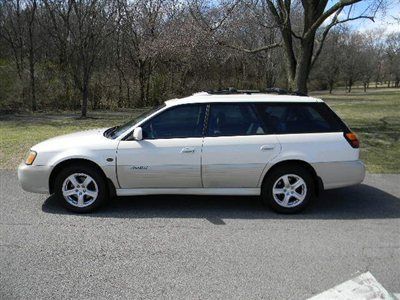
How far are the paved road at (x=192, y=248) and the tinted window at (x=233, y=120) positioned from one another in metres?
1.10

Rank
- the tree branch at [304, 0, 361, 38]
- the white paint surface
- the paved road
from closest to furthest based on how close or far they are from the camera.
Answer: the white paint surface < the paved road < the tree branch at [304, 0, 361, 38]

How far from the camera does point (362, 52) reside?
69.4m

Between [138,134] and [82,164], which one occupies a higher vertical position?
[138,134]

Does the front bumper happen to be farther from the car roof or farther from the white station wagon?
the car roof

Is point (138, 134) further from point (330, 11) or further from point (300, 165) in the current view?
point (330, 11)

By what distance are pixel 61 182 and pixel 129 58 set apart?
20020 mm

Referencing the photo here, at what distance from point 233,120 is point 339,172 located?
1592 millimetres

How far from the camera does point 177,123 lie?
5594 millimetres

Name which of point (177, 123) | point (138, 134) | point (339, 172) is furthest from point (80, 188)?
point (339, 172)

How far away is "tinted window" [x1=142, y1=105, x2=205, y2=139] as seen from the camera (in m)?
5.53

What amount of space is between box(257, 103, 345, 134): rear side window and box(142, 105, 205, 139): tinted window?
2.85 feet

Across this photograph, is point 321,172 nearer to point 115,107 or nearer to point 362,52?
point 115,107

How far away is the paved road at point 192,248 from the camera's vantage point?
3641mm

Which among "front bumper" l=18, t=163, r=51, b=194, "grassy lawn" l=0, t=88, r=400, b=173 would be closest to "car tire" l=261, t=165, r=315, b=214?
"front bumper" l=18, t=163, r=51, b=194
